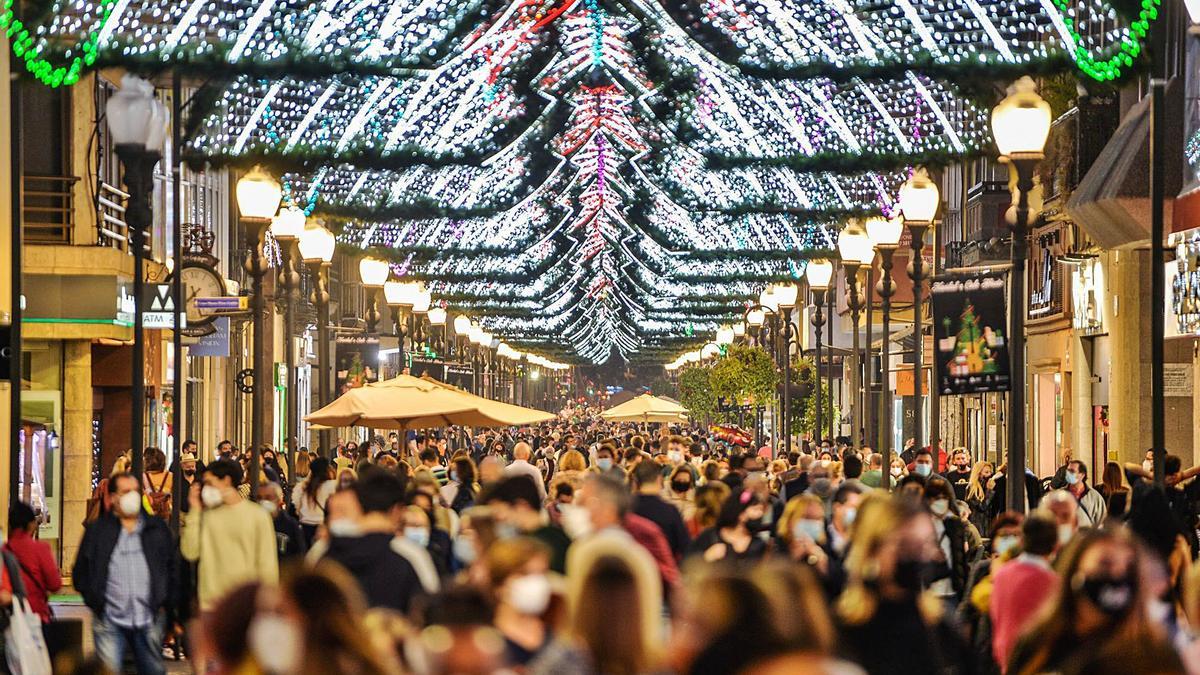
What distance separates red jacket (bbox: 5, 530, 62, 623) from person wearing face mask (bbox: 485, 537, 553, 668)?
23.5ft

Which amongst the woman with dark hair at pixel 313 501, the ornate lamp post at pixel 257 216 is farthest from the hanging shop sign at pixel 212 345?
the woman with dark hair at pixel 313 501

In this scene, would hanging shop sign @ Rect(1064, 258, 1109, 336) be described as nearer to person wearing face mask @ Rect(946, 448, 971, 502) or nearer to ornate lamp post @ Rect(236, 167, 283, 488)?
person wearing face mask @ Rect(946, 448, 971, 502)

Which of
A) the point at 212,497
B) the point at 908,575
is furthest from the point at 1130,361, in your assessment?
the point at 908,575

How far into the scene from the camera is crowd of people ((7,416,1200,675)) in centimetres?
648

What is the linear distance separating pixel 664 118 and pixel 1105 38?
1248 centimetres

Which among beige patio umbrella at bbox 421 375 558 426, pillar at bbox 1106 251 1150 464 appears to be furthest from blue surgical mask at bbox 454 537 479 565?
pillar at bbox 1106 251 1150 464

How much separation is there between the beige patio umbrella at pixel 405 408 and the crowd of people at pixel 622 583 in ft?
19.0

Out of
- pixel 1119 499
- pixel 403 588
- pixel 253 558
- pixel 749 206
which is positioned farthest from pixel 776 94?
pixel 403 588

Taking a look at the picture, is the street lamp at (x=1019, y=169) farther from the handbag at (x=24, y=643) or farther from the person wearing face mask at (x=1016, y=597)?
the handbag at (x=24, y=643)

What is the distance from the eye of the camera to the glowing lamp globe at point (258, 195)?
78.6 feet

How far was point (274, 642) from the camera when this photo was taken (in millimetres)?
6625

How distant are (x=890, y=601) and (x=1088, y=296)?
3367cm

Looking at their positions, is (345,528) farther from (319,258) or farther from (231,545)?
(319,258)

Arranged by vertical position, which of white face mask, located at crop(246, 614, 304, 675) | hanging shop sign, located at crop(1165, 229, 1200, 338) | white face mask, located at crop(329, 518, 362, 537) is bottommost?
white face mask, located at crop(246, 614, 304, 675)
